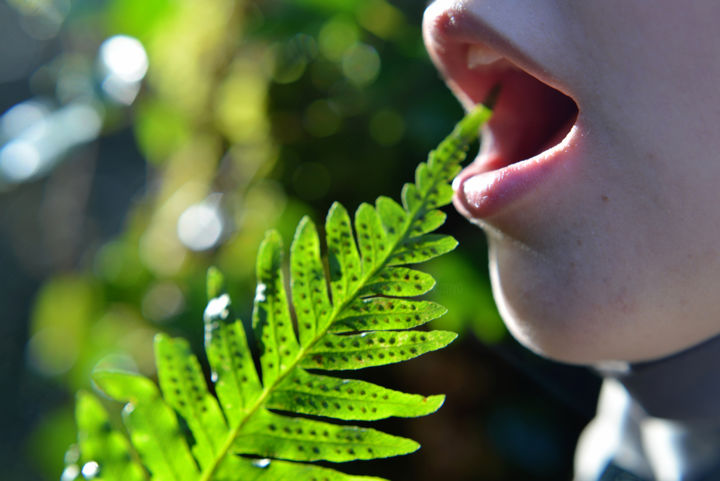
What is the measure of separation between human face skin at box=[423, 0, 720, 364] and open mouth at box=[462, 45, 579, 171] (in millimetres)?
45

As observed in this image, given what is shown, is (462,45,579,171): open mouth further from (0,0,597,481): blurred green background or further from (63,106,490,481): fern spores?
(0,0,597,481): blurred green background

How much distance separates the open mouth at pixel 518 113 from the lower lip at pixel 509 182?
0.04 m

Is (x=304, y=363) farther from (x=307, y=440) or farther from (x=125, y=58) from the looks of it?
→ (x=125, y=58)

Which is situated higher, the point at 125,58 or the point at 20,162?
the point at 125,58

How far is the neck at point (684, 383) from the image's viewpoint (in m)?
0.42

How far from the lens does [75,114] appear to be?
105 cm

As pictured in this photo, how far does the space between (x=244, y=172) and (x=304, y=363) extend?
735 mm

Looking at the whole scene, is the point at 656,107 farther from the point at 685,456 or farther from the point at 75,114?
the point at 75,114

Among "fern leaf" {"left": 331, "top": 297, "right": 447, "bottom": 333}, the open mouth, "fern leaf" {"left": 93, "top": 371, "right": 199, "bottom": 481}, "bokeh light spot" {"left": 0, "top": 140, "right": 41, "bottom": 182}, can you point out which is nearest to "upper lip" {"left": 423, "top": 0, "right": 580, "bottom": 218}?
the open mouth

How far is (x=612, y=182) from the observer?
36 centimetres

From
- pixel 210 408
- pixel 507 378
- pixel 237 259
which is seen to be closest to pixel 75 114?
pixel 237 259

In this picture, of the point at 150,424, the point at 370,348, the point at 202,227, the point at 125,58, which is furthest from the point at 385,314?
the point at 125,58

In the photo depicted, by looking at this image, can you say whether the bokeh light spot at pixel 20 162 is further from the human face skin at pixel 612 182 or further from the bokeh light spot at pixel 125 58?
the human face skin at pixel 612 182

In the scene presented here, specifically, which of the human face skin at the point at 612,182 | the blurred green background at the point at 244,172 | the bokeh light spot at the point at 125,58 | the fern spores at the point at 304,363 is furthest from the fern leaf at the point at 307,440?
the bokeh light spot at the point at 125,58
